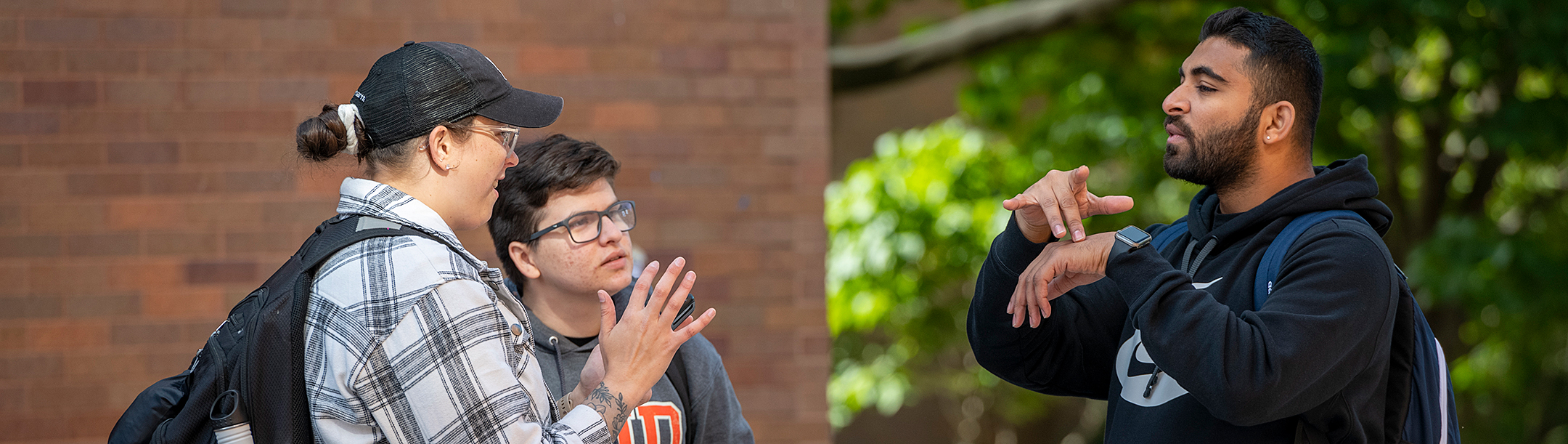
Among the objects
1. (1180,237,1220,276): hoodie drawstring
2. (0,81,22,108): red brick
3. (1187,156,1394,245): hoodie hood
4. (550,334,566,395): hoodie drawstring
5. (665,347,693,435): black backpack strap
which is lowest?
(665,347,693,435): black backpack strap

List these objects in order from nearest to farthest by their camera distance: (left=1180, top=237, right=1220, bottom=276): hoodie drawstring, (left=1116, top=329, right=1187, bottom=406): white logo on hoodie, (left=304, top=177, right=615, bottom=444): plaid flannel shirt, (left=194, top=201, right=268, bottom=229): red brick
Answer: (left=304, top=177, right=615, bottom=444): plaid flannel shirt < (left=1116, top=329, right=1187, bottom=406): white logo on hoodie < (left=1180, top=237, right=1220, bottom=276): hoodie drawstring < (left=194, top=201, right=268, bottom=229): red brick

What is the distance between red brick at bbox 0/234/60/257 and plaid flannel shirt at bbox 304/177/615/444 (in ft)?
8.59

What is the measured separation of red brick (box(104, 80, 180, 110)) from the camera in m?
3.70

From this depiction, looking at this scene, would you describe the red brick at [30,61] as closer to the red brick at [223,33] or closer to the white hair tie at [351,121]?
the red brick at [223,33]

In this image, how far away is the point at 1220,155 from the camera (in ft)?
7.25

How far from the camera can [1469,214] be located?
672 centimetres

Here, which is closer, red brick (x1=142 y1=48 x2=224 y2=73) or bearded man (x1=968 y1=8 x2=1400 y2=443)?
bearded man (x1=968 y1=8 x2=1400 y2=443)

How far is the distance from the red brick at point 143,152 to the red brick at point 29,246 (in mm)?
322

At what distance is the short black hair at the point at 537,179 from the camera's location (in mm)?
2584

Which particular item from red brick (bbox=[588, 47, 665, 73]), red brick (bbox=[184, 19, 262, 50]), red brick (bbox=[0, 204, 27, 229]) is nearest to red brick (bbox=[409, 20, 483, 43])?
red brick (bbox=[588, 47, 665, 73])

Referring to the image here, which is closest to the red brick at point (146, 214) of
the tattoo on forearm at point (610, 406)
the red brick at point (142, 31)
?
the red brick at point (142, 31)

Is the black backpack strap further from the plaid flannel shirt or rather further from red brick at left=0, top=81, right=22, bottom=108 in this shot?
red brick at left=0, top=81, right=22, bottom=108

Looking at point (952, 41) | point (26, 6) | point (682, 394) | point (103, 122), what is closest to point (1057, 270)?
point (682, 394)

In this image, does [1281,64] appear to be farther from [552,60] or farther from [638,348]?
[552,60]
